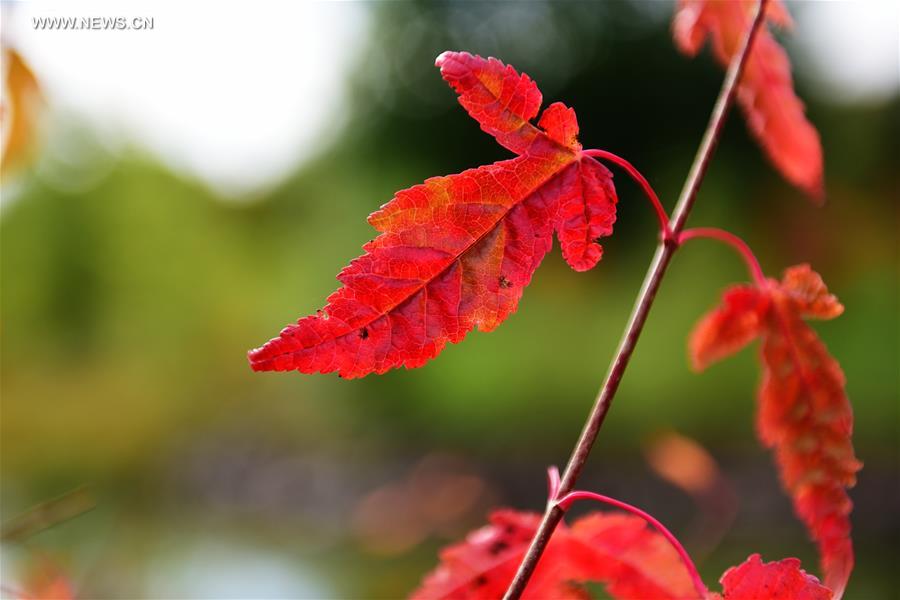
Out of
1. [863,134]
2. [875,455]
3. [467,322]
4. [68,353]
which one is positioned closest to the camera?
[467,322]

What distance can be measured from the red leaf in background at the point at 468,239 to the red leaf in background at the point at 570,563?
12 cm

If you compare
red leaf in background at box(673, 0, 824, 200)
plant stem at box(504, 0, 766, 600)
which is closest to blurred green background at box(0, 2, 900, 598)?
red leaf in background at box(673, 0, 824, 200)

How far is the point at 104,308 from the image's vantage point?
7152 millimetres

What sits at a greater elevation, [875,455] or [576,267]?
[576,267]

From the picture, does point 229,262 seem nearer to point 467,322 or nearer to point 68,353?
point 68,353

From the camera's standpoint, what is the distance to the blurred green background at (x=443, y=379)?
12.4 ft

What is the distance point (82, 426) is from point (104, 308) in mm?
1281

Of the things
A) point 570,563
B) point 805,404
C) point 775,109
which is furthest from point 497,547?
point 775,109

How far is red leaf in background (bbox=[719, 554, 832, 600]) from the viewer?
0.24m

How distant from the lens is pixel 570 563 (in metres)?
0.30

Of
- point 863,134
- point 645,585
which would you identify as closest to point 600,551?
point 645,585

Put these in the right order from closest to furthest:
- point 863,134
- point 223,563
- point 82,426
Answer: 1. point 223,563
2. point 863,134
3. point 82,426

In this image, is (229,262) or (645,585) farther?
(229,262)

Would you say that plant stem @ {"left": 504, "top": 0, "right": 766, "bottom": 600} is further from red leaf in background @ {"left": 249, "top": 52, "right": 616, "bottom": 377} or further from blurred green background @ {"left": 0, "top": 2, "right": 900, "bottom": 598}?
blurred green background @ {"left": 0, "top": 2, "right": 900, "bottom": 598}
